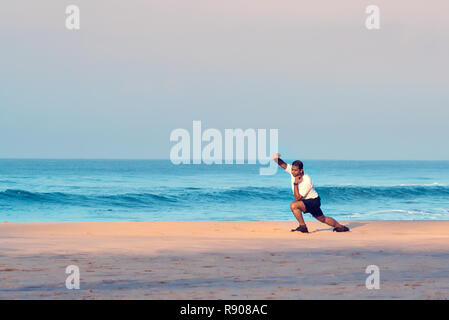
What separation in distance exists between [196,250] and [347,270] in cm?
244

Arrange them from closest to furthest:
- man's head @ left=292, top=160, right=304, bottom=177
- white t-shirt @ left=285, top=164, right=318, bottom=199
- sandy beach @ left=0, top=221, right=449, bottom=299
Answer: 1. sandy beach @ left=0, top=221, right=449, bottom=299
2. man's head @ left=292, top=160, right=304, bottom=177
3. white t-shirt @ left=285, top=164, right=318, bottom=199

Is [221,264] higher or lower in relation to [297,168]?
lower

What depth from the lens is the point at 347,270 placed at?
24.5 ft

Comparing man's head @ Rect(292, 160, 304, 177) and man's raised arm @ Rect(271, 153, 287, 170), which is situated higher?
man's raised arm @ Rect(271, 153, 287, 170)

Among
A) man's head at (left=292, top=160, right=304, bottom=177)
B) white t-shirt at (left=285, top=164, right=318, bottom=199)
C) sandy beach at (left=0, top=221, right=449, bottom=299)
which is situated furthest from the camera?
white t-shirt at (left=285, top=164, right=318, bottom=199)

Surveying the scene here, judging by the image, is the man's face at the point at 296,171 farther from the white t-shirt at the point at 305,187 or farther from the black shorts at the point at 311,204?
the black shorts at the point at 311,204

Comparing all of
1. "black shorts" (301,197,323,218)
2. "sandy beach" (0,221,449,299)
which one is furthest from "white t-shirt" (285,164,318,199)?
"sandy beach" (0,221,449,299)

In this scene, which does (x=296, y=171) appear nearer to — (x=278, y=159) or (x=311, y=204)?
(x=278, y=159)

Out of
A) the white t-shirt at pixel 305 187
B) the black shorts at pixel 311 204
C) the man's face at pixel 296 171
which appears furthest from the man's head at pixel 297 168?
the black shorts at pixel 311 204

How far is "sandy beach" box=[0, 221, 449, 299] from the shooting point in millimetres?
6129

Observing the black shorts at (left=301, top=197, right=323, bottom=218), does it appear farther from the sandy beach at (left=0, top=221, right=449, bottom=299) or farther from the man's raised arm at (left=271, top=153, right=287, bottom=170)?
the man's raised arm at (left=271, top=153, right=287, bottom=170)

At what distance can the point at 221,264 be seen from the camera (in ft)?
25.6

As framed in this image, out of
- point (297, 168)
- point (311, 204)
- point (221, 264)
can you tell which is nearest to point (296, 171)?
point (297, 168)
